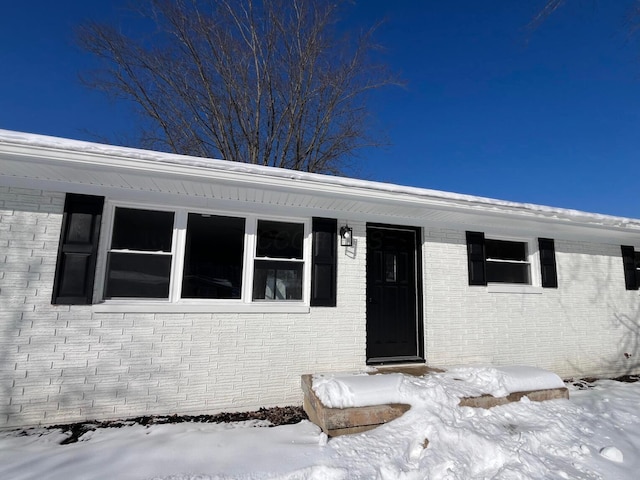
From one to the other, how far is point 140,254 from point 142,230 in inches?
11.6

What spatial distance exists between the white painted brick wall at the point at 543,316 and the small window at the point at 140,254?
3.68 meters

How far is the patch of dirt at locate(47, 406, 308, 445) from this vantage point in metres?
3.18

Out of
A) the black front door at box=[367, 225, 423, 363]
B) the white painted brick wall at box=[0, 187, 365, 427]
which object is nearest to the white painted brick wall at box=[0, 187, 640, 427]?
the white painted brick wall at box=[0, 187, 365, 427]

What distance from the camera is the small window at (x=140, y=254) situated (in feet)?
12.1

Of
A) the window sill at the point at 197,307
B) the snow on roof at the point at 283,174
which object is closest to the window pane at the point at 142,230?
the window sill at the point at 197,307

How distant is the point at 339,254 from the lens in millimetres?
4363

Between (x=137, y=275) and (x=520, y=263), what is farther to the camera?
(x=520, y=263)

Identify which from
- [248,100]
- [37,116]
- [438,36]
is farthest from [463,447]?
[248,100]

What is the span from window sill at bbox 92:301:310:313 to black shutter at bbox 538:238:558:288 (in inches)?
168

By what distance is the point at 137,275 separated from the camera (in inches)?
148

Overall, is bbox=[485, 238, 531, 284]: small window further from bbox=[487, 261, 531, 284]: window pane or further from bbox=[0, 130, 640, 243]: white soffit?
bbox=[0, 130, 640, 243]: white soffit

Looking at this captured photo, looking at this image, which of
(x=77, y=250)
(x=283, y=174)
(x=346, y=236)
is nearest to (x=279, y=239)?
(x=346, y=236)

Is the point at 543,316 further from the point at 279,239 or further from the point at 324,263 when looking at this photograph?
the point at 279,239

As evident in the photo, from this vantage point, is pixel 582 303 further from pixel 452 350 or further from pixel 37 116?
pixel 37 116
